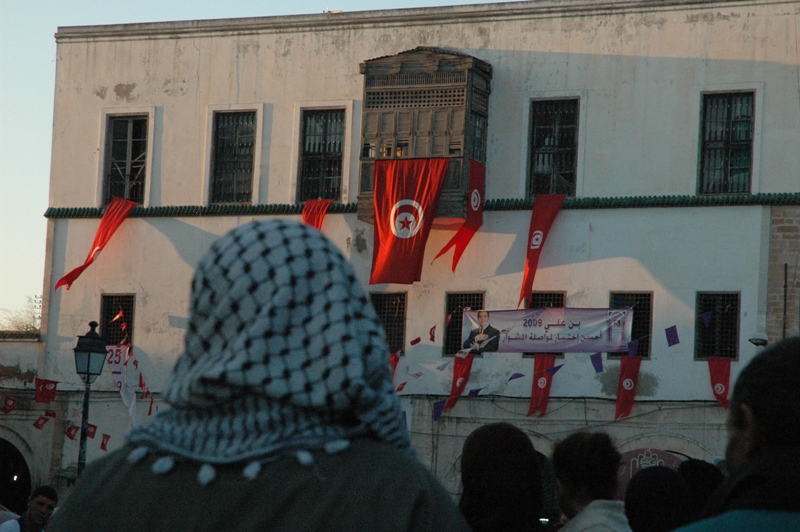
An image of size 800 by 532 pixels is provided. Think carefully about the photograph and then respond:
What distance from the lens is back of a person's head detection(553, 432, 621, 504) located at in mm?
5266

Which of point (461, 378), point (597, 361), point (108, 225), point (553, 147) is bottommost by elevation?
point (461, 378)

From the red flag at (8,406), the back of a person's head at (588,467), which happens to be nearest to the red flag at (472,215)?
the red flag at (8,406)

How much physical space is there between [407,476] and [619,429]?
19.4 meters

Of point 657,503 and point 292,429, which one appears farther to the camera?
point 657,503

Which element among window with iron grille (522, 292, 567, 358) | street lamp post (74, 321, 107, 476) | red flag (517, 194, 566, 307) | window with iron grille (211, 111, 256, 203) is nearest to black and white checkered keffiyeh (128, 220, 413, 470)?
street lamp post (74, 321, 107, 476)

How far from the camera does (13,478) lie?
25859mm

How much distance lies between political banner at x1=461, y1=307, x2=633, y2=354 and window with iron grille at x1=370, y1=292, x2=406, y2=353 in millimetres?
1228

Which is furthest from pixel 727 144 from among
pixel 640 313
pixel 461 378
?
pixel 461 378

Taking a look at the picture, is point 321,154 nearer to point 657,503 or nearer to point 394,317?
point 394,317

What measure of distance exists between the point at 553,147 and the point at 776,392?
20.2m

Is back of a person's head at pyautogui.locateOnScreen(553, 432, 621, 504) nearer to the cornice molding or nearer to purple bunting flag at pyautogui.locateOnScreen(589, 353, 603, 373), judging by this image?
purple bunting flag at pyautogui.locateOnScreen(589, 353, 603, 373)

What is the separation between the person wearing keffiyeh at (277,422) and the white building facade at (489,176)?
17657 millimetres

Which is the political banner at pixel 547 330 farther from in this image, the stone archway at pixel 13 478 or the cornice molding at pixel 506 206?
the stone archway at pixel 13 478

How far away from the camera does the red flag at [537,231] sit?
22094mm
